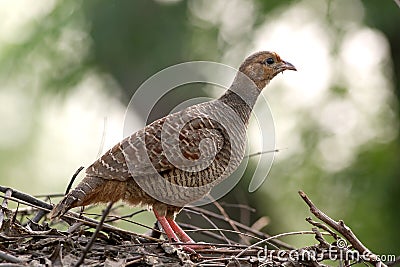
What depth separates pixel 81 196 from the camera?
2.98m

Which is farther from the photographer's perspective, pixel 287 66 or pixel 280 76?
pixel 280 76

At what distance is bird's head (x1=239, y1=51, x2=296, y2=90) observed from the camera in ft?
11.9

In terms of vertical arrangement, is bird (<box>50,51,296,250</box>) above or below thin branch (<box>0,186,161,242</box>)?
above

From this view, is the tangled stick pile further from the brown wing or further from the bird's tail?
the brown wing

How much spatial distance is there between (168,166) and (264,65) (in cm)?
82

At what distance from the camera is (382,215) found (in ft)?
20.5

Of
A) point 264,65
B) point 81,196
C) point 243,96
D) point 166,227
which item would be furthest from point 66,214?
point 264,65

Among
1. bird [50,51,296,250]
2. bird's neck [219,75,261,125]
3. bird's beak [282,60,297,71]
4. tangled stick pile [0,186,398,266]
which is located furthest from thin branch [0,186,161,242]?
bird's beak [282,60,297,71]

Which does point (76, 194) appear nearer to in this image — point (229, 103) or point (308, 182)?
point (229, 103)

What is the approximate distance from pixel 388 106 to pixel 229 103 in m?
3.43

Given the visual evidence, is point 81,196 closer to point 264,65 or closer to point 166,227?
point 166,227

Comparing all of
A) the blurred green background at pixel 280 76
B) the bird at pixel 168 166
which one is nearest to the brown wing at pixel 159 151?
the bird at pixel 168 166

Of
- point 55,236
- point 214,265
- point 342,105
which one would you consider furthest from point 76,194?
point 342,105

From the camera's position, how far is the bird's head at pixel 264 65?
363 cm
